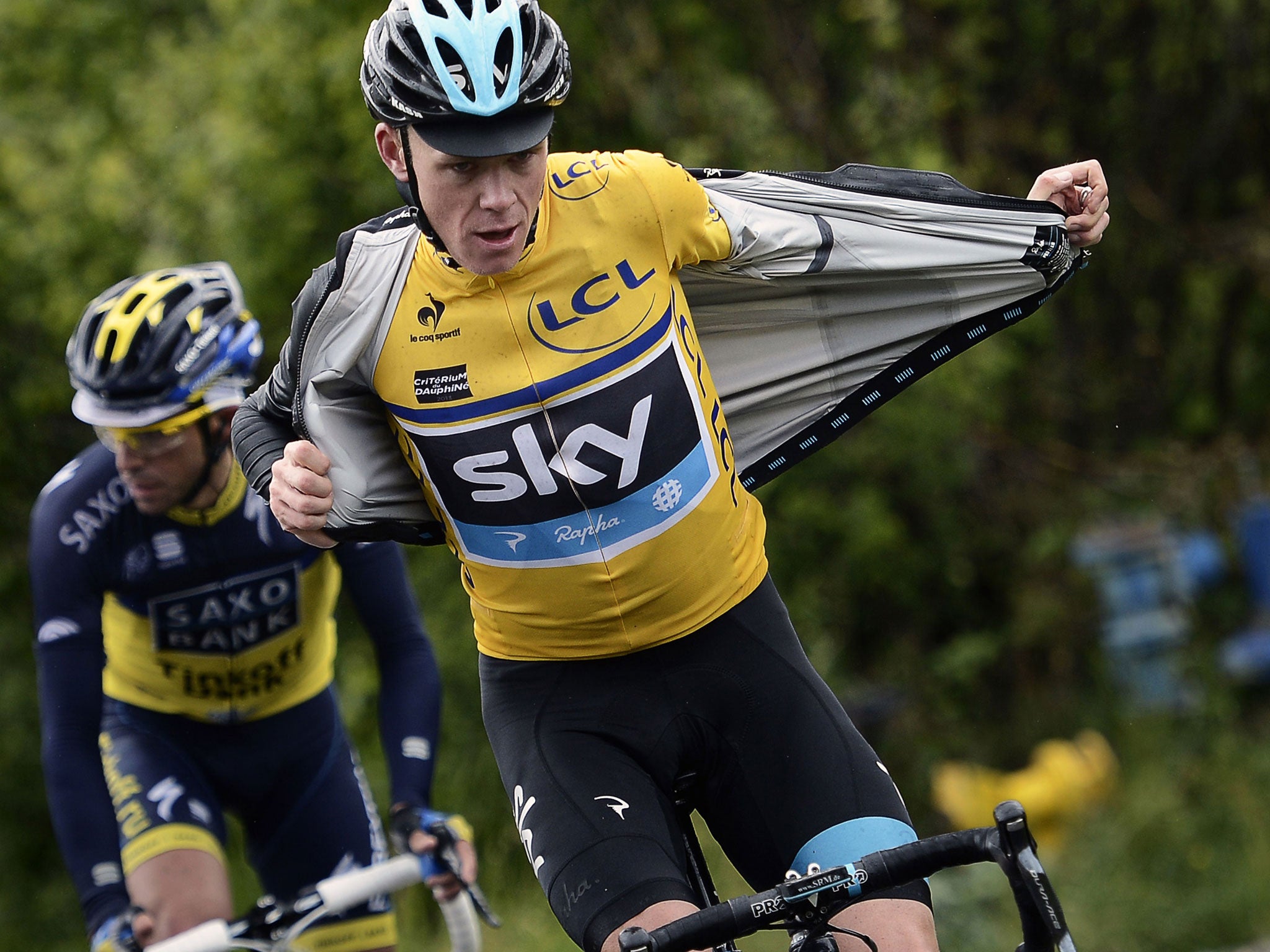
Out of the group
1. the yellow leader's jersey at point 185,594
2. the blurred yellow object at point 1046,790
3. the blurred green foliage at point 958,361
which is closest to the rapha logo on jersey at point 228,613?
the yellow leader's jersey at point 185,594

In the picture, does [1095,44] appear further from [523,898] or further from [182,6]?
[182,6]

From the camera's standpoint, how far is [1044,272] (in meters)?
3.63

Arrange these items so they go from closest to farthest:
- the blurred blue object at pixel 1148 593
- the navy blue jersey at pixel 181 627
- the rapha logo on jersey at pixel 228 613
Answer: the navy blue jersey at pixel 181 627 → the rapha logo on jersey at pixel 228 613 → the blurred blue object at pixel 1148 593

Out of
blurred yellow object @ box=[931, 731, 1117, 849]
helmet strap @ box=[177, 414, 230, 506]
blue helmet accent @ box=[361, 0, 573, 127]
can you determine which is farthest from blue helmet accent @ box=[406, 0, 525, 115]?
blurred yellow object @ box=[931, 731, 1117, 849]

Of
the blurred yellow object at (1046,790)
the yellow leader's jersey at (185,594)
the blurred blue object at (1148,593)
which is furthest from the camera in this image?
the blurred blue object at (1148,593)

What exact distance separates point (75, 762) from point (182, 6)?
10.9 meters

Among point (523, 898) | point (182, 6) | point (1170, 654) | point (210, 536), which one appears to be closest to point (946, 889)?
point (523, 898)

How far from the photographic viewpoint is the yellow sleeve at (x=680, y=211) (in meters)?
3.26

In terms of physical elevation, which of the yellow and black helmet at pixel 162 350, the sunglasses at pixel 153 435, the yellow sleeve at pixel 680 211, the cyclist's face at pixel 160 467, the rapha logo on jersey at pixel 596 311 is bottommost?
the cyclist's face at pixel 160 467

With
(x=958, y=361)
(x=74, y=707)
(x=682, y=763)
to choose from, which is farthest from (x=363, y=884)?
(x=958, y=361)

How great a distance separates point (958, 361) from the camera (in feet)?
30.6

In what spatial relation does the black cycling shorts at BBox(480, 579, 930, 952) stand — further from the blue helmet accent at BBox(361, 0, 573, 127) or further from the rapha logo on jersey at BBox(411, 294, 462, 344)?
the blue helmet accent at BBox(361, 0, 573, 127)

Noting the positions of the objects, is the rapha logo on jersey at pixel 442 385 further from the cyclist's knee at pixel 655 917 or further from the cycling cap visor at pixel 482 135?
the cyclist's knee at pixel 655 917

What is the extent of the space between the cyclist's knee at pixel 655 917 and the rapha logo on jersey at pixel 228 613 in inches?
93.4
